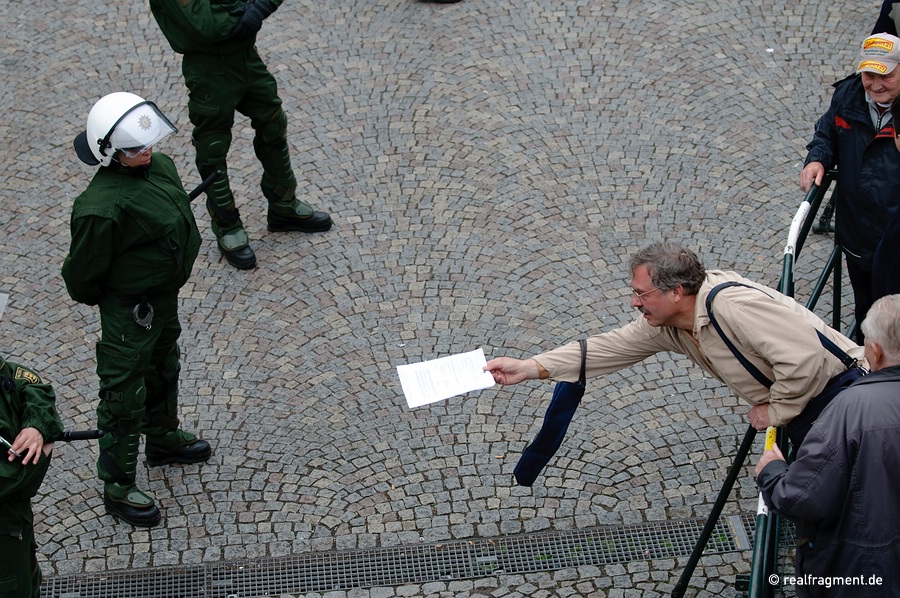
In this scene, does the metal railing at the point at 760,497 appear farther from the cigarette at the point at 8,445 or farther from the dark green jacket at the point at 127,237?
the cigarette at the point at 8,445

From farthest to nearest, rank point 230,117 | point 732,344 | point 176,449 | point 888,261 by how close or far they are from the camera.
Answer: point 230,117 < point 176,449 < point 888,261 < point 732,344

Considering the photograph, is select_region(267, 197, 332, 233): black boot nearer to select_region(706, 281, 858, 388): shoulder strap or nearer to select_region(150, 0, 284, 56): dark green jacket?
select_region(150, 0, 284, 56): dark green jacket

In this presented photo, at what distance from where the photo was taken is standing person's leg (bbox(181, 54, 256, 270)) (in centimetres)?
711

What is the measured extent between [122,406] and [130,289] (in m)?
0.60

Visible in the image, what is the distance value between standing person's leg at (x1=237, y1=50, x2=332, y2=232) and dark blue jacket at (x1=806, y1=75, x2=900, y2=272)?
11.3 ft

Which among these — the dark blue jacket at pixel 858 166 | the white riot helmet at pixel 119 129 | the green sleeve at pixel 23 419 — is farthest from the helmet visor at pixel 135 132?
the dark blue jacket at pixel 858 166

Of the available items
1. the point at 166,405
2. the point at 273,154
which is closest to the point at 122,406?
the point at 166,405

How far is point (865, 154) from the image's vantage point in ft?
18.2

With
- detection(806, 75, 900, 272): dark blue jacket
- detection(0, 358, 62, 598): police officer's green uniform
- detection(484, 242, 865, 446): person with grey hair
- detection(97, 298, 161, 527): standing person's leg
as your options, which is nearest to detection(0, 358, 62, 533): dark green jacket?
detection(0, 358, 62, 598): police officer's green uniform

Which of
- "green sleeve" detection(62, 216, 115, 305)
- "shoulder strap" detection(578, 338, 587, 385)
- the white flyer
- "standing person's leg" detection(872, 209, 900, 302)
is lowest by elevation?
the white flyer

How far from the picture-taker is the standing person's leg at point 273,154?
7328 millimetres

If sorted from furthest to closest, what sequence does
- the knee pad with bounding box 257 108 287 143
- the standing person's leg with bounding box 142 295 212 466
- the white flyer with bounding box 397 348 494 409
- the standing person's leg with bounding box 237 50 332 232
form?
1. the knee pad with bounding box 257 108 287 143
2. the standing person's leg with bounding box 237 50 332 232
3. the standing person's leg with bounding box 142 295 212 466
4. the white flyer with bounding box 397 348 494 409

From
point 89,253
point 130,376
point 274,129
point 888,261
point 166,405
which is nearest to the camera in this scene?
point 888,261

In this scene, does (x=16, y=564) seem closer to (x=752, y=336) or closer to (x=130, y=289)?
(x=130, y=289)
